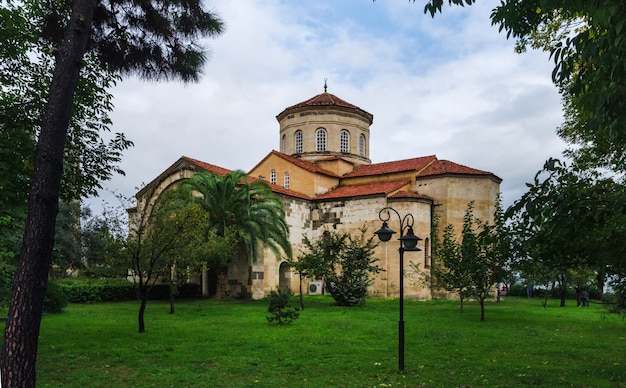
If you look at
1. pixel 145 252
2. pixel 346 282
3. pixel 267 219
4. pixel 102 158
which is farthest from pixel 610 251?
pixel 267 219

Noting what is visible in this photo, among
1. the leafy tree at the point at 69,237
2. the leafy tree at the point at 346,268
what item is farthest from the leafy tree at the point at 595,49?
the leafy tree at the point at 69,237


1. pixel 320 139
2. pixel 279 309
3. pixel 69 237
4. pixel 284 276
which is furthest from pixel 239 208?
pixel 69 237

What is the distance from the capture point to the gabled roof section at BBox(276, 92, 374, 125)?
1364 inches

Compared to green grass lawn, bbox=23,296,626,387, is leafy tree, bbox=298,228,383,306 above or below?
above

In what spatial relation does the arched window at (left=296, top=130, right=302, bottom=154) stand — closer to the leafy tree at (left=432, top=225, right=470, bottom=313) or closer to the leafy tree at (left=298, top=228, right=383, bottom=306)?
the leafy tree at (left=298, top=228, right=383, bottom=306)

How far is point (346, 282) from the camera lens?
920 inches

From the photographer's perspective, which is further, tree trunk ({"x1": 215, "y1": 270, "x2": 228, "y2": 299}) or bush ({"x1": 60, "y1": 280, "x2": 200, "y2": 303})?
tree trunk ({"x1": 215, "y1": 270, "x2": 228, "y2": 299})

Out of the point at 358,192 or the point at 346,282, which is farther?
the point at 358,192

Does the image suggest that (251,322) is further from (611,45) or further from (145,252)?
(611,45)

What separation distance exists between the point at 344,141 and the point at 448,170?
8.18 m

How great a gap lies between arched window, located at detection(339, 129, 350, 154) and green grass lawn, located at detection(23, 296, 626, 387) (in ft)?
60.5

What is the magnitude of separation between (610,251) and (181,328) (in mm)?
12046

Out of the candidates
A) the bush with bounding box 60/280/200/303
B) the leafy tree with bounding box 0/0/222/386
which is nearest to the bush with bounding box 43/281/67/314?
the bush with bounding box 60/280/200/303

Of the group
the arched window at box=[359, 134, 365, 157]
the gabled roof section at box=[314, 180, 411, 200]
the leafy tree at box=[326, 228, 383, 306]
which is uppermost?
the arched window at box=[359, 134, 365, 157]
